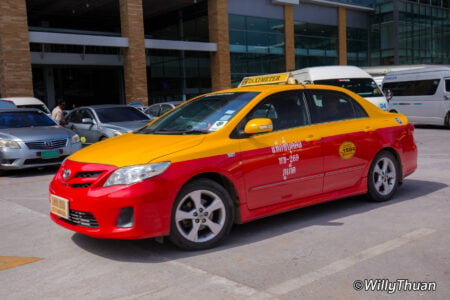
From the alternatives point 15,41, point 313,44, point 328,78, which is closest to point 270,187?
point 328,78

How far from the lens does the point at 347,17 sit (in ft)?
123

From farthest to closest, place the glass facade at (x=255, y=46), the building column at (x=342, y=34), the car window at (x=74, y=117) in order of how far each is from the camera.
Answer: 1. the building column at (x=342, y=34)
2. the glass facade at (x=255, y=46)
3. the car window at (x=74, y=117)

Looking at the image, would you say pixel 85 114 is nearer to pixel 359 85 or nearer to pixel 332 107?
pixel 332 107

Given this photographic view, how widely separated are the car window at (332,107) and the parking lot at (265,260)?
1134 millimetres

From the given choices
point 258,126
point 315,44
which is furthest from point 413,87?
point 315,44

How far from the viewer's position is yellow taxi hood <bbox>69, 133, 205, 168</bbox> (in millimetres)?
4246

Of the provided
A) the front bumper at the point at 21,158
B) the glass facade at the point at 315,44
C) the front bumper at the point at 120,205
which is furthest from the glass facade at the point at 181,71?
the front bumper at the point at 120,205

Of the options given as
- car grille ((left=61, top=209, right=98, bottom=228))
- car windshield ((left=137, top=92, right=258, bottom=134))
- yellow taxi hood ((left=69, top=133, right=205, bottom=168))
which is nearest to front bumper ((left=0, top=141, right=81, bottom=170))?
car windshield ((left=137, top=92, right=258, bottom=134))

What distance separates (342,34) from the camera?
36812 millimetres

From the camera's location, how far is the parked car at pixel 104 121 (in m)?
11.3

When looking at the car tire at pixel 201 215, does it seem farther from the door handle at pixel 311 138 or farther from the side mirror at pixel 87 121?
the side mirror at pixel 87 121

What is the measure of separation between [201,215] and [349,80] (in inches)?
472

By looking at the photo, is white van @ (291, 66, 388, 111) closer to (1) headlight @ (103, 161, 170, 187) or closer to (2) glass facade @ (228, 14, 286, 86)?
(1) headlight @ (103, 161, 170, 187)

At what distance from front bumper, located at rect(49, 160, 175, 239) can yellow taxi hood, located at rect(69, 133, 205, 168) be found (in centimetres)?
16
